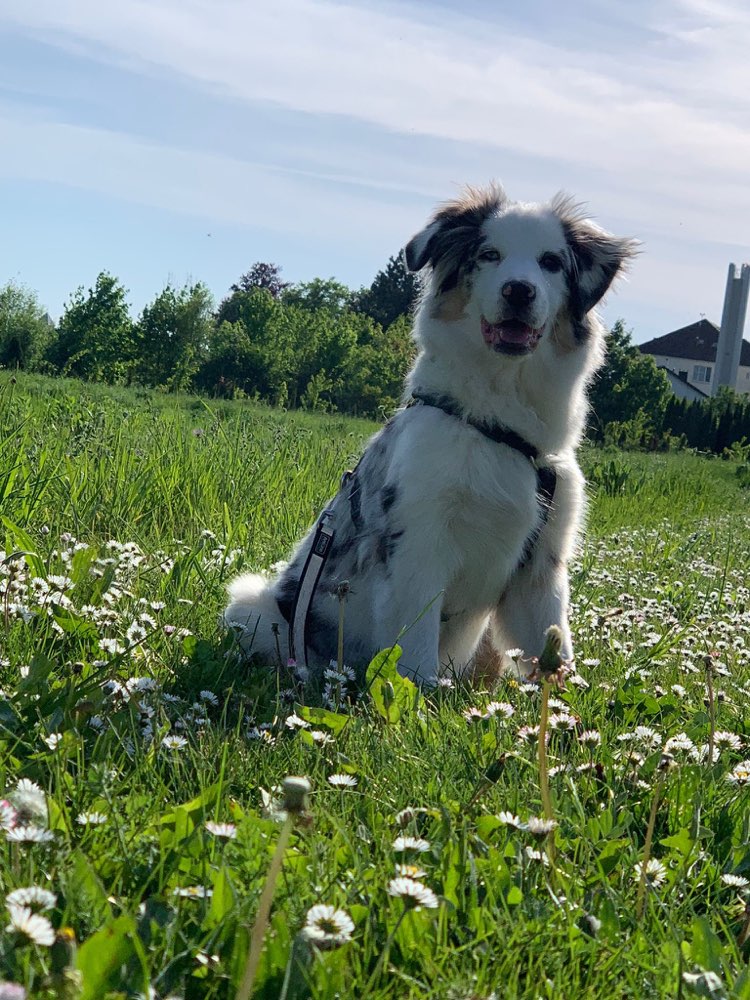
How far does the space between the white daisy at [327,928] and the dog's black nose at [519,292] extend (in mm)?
2860

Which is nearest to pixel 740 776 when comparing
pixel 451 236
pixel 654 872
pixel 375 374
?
pixel 654 872

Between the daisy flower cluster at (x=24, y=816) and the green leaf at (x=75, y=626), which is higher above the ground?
the daisy flower cluster at (x=24, y=816)

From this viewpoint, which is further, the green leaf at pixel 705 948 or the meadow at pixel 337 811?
the green leaf at pixel 705 948

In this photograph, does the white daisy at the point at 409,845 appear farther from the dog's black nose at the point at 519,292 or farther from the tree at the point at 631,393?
the tree at the point at 631,393

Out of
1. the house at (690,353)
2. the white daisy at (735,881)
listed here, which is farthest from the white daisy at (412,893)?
the house at (690,353)

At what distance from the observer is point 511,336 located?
161 inches

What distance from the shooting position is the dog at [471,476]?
13.0ft

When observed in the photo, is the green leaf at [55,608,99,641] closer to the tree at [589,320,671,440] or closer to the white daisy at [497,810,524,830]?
the white daisy at [497,810,524,830]

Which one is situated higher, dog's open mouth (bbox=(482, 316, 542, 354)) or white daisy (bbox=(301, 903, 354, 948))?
dog's open mouth (bbox=(482, 316, 542, 354))

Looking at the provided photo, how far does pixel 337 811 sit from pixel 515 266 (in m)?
2.43

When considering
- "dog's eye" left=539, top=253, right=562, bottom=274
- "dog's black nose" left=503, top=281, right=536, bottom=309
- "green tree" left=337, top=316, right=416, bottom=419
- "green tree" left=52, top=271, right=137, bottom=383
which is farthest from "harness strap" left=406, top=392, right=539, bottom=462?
"green tree" left=52, top=271, right=137, bottom=383

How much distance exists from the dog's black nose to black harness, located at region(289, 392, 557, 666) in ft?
1.49

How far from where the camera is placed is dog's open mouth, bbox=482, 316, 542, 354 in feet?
13.4

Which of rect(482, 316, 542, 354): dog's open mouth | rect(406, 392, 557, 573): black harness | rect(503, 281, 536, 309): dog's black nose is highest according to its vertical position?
rect(503, 281, 536, 309): dog's black nose
